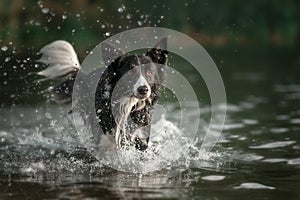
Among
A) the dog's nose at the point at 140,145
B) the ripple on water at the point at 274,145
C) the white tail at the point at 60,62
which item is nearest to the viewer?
the dog's nose at the point at 140,145

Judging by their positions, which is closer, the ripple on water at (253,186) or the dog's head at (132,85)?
the ripple on water at (253,186)

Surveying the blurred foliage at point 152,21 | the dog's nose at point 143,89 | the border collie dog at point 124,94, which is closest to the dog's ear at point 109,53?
the border collie dog at point 124,94

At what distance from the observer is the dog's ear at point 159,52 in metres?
6.23

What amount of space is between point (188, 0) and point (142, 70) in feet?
47.7

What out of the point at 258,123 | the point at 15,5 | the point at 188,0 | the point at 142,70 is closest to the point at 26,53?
the point at 15,5

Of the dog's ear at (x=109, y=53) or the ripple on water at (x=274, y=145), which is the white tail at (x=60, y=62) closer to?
the dog's ear at (x=109, y=53)

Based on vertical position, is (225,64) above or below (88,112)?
above

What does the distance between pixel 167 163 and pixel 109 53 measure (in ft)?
4.14

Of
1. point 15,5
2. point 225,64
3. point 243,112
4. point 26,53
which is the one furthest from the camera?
point 15,5

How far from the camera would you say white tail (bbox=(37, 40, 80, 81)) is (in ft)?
25.1

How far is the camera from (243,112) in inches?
374

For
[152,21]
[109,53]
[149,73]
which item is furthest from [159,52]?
[152,21]

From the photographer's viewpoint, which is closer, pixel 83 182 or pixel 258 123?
pixel 83 182

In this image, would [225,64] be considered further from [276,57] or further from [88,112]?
[88,112]
